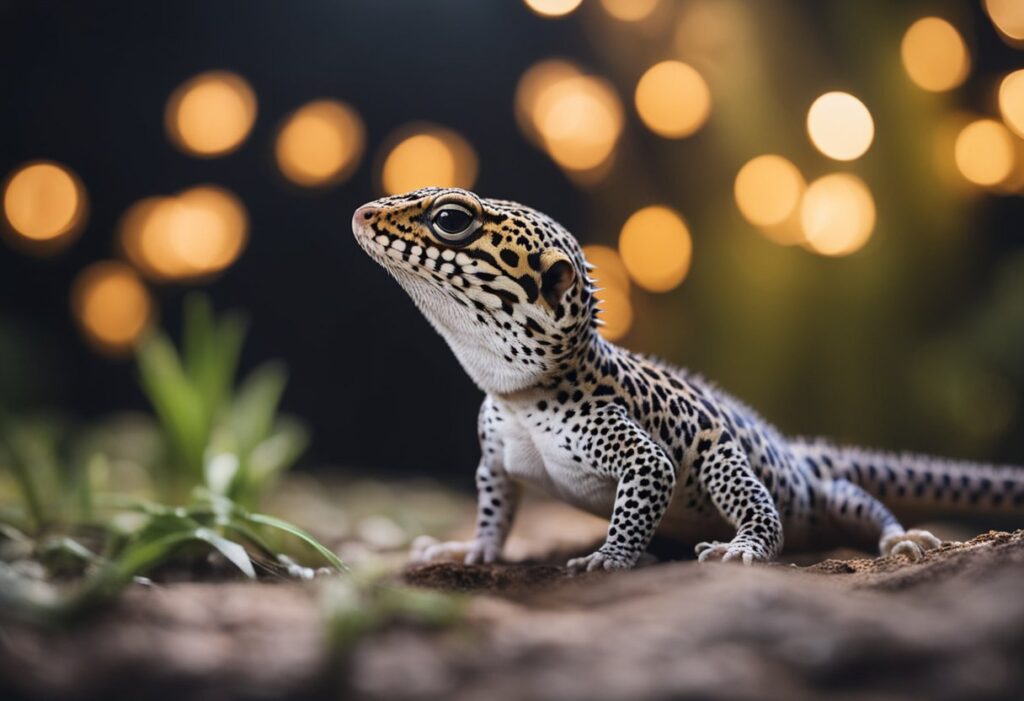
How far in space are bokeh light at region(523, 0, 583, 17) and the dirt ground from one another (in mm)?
6041

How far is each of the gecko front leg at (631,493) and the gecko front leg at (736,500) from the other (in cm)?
22

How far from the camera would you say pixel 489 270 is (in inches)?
121

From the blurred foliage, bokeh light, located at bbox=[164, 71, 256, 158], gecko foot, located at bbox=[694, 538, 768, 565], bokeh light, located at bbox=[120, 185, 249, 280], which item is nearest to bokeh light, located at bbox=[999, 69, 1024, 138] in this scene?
gecko foot, located at bbox=[694, 538, 768, 565]

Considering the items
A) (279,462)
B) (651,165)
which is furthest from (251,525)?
(651,165)

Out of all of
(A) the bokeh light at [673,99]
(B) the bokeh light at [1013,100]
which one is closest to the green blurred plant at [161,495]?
(A) the bokeh light at [673,99]

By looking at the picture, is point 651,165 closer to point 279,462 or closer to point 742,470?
point 279,462

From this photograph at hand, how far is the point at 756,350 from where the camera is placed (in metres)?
7.12

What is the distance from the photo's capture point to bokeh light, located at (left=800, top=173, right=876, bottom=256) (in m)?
6.54

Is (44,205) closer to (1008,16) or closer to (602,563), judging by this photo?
(602,563)

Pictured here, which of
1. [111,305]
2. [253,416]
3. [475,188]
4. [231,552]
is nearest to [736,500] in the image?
[231,552]

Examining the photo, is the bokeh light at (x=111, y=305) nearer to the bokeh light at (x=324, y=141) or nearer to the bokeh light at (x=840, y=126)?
the bokeh light at (x=324, y=141)

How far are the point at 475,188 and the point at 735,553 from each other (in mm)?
5834

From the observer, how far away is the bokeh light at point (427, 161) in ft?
25.4

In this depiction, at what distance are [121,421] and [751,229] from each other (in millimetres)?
6184
